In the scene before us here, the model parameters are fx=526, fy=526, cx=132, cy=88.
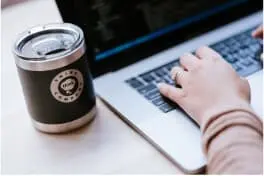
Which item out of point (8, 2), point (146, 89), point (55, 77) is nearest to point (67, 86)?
point (55, 77)

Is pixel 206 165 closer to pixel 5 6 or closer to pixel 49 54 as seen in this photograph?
pixel 49 54

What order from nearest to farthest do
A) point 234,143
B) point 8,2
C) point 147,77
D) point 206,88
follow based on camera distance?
point 234,143 → point 206,88 → point 147,77 → point 8,2

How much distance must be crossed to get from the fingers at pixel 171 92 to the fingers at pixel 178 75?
2cm

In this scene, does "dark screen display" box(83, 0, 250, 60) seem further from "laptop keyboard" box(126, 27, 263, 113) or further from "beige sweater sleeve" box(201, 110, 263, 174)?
"beige sweater sleeve" box(201, 110, 263, 174)

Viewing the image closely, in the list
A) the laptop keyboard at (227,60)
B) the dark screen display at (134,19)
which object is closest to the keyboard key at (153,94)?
the laptop keyboard at (227,60)

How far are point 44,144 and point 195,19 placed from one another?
36cm

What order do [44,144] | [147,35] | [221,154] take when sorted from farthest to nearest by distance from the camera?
[147,35] < [44,144] < [221,154]

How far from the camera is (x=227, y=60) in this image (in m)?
0.85

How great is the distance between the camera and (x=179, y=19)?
91 centimetres

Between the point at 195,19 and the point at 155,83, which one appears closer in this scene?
the point at 155,83

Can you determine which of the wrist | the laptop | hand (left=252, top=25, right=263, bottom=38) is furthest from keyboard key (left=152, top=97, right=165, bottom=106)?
hand (left=252, top=25, right=263, bottom=38)

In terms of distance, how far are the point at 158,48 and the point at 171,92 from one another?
153 mm

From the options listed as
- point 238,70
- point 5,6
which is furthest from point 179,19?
point 5,6

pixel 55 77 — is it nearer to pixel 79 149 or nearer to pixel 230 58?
pixel 79 149
